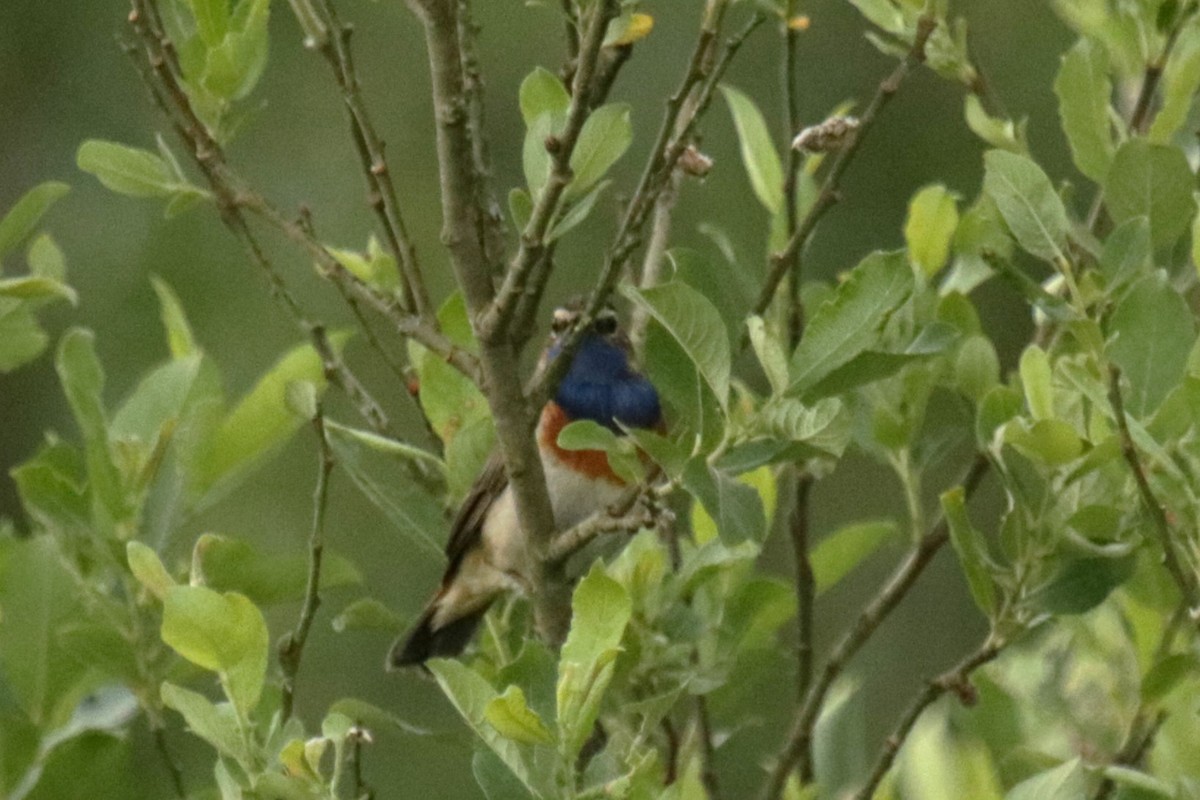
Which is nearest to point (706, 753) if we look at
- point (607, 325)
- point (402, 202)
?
point (607, 325)

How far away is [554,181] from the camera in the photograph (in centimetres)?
217

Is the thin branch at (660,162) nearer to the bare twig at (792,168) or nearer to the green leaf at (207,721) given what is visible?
the bare twig at (792,168)

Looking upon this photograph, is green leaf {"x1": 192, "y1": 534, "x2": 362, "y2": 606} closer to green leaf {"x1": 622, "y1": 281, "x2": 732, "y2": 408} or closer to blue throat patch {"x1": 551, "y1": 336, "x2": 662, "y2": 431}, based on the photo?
green leaf {"x1": 622, "y1": 281, "x2": 732, "y2": 408}

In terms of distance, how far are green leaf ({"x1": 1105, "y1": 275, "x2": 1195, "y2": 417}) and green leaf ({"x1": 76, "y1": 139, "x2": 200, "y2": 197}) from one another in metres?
1.12

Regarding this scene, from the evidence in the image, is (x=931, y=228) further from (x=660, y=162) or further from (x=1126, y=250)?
(x=660, y=162)

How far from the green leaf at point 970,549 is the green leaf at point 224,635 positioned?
2.68ft

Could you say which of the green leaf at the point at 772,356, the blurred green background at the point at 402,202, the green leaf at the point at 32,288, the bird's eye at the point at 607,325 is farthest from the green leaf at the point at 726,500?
the blurred green background at the point at 402,202

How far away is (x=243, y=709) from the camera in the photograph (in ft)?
6.84

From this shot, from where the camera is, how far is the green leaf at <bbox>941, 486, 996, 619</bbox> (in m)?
2.42

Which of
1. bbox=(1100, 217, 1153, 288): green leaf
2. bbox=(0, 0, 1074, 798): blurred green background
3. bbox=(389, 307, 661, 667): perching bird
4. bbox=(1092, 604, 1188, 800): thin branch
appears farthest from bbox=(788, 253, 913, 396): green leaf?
bbox=(0, 0, 1074, 798): blurred green background

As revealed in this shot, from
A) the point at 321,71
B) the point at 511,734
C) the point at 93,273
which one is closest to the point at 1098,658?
the point at 511,734

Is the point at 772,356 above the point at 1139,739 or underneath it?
above

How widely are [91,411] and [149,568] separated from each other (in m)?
0.63

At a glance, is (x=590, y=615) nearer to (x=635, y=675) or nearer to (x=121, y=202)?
(x=635, y=675)
